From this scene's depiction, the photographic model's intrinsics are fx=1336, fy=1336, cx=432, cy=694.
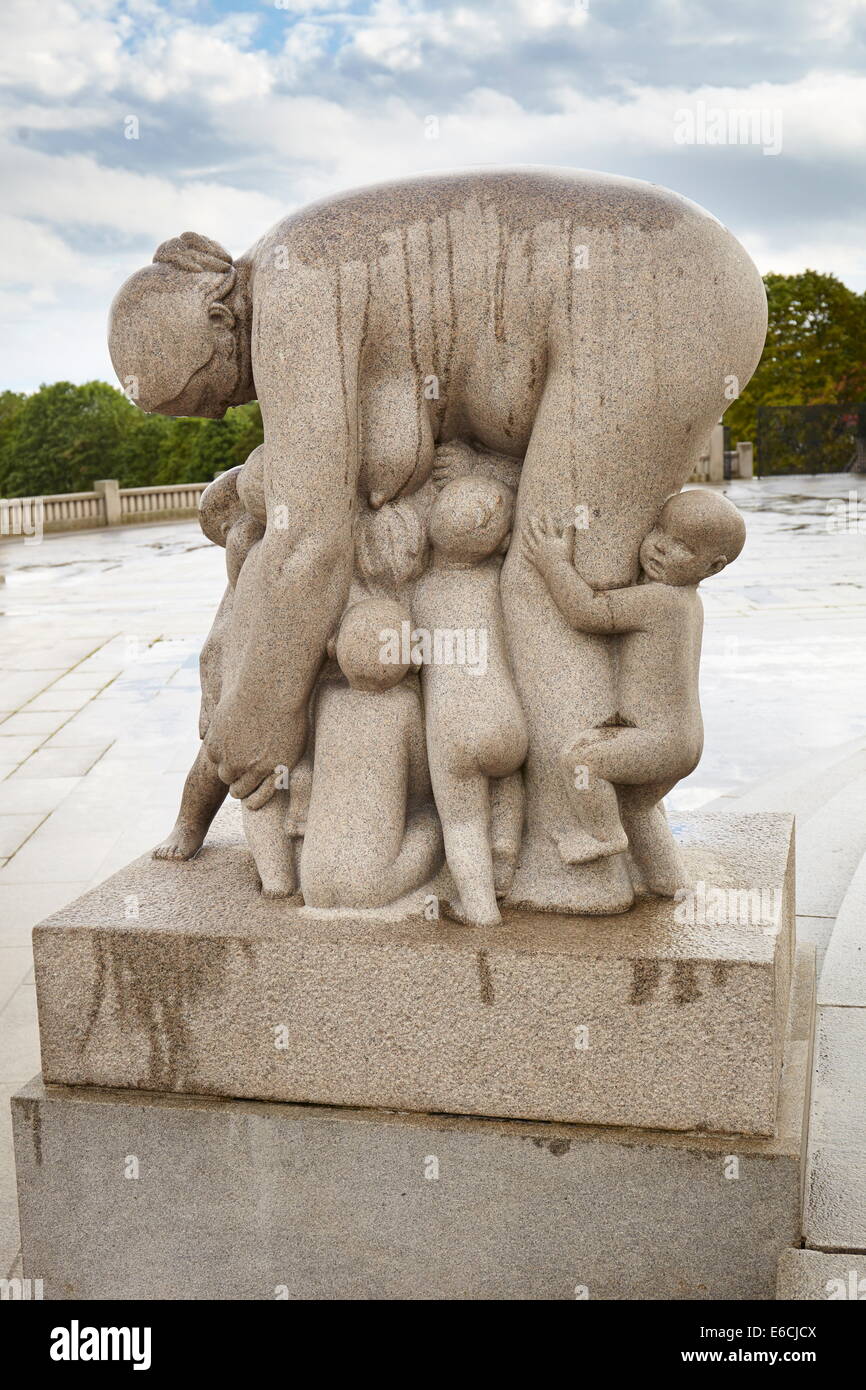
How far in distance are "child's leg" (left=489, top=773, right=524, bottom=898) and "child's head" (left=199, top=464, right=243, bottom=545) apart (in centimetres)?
93

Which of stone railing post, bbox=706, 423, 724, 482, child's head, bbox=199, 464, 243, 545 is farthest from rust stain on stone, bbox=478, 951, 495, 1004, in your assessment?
stone railing post, bbox=706, 423, 724, 482

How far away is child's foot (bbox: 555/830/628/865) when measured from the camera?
2830mm

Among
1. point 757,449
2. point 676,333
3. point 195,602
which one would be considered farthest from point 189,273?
point 757,449

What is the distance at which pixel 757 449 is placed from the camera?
3700cm

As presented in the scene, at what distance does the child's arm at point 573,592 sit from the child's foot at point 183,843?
1114 millimetres

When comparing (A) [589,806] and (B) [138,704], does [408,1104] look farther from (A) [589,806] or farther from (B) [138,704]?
(B) [138,704]

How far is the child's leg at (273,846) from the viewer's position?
117 inches

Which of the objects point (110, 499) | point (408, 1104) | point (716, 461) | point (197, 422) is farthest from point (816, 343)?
point (408, 1104)

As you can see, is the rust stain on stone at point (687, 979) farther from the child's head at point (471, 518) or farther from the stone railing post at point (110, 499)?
the stone railing post at point (110, 499)

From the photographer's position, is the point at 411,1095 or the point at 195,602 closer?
the point at 411,1095

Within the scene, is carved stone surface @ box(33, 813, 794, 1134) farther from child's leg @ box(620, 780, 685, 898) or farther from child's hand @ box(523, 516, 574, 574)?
child's hand @ box(523, 516, 574, 574)
